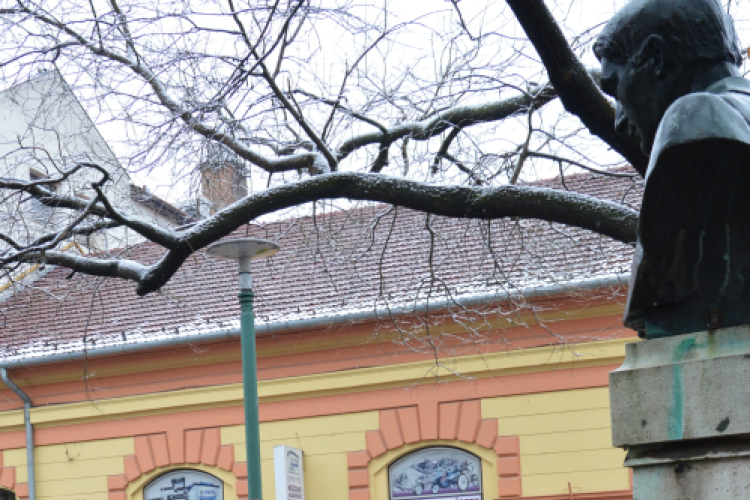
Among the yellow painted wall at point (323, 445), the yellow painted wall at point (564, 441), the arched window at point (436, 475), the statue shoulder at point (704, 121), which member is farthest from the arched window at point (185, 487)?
the statue shoulder at point (704, 121)

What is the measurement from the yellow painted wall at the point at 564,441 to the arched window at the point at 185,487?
3.76 meters

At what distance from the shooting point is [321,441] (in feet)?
40.2

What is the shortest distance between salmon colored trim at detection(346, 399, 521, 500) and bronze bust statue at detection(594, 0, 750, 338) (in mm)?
8929

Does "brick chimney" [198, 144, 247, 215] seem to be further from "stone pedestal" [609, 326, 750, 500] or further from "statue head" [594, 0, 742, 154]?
"stone pedestal" [609, 326, 750, 500]

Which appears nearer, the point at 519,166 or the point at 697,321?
the point at 697,321

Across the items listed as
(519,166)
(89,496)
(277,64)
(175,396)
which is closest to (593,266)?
(519,166)

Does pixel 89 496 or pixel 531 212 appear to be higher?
pixel 531 212

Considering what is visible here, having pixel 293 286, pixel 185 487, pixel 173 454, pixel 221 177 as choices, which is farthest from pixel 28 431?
pixel 221 177

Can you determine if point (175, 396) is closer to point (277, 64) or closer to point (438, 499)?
point (438, 499)

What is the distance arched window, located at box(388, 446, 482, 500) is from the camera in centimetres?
1182

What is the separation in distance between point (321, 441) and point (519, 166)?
6390mm

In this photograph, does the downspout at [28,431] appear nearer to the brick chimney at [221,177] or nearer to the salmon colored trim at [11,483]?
the salmon colored trim at [11,483]

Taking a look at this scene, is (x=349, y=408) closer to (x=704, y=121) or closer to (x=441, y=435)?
(x=441, y=435)

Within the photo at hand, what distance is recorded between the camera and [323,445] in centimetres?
1224
